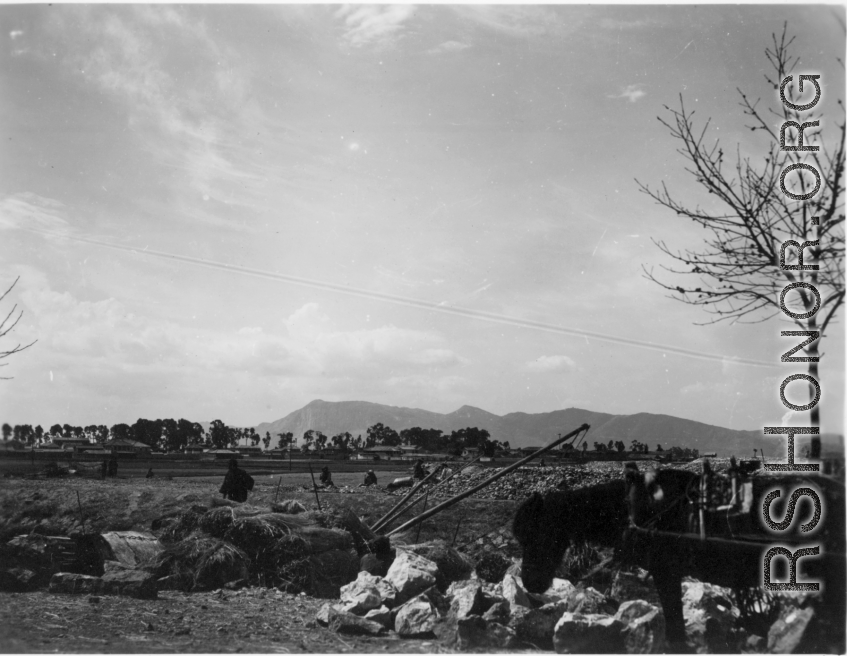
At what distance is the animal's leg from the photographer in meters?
5.60

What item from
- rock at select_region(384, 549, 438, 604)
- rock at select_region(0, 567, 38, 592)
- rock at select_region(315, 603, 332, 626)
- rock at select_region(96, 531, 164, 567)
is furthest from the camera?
rock at select_region(96, 531, 164, 567)

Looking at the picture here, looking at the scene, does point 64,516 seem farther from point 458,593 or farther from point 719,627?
point 719,627

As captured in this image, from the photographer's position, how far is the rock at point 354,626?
5.93 meters

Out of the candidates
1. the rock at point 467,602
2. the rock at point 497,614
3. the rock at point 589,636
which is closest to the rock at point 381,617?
the rock at point 467,602

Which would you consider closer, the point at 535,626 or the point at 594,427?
the point at 535,626

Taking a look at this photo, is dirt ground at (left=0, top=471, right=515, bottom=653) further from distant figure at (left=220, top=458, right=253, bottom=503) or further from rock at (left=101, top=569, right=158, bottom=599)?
distant figure at (left=220, top=458, right=253, bottom=503)

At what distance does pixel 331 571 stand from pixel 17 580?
12.1ft

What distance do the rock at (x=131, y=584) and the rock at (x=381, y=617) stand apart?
2746 mm

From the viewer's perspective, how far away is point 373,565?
741cm

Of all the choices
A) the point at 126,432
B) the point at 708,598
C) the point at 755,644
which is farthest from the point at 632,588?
the point at 126,432

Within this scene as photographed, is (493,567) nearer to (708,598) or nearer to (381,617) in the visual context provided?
(381,617)

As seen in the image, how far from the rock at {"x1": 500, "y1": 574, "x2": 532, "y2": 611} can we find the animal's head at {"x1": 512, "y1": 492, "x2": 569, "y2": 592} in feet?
0.31

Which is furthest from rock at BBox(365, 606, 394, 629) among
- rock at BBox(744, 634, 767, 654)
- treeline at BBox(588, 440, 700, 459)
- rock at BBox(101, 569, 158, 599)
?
→ treeline at BBox(588, 440, 700, 459)

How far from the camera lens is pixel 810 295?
5.80 meters
